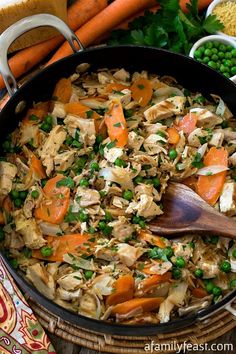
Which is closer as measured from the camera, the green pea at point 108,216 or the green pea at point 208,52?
the green pea at point 108,216

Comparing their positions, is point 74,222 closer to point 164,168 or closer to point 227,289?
point 164,168

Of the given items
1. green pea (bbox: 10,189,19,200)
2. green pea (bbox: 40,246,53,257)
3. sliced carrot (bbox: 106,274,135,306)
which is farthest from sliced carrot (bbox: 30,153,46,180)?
sliced carrot (bbox: 106,274,135,306)

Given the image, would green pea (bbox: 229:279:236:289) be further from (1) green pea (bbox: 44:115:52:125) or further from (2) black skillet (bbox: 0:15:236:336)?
(1) green pea (bbox: 44:115:52:125)

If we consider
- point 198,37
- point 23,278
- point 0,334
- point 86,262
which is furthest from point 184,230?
point 198,37

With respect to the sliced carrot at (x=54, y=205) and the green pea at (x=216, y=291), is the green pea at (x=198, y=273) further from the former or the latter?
the sliced carrot at (x=54, y=205)

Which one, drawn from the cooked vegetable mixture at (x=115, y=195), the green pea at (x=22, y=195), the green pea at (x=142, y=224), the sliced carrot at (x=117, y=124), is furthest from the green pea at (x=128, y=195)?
the green pea at (x=22, y=195)
